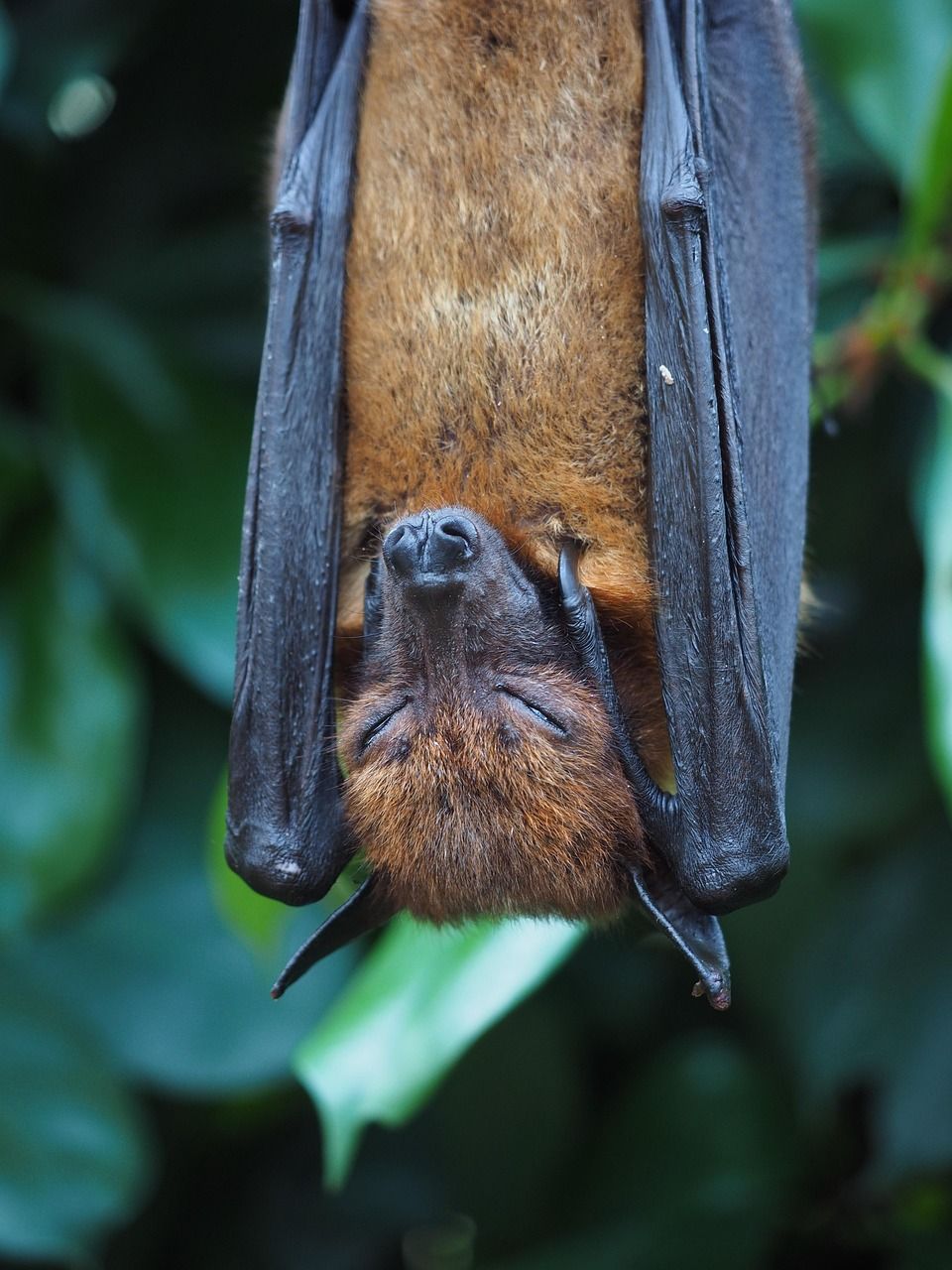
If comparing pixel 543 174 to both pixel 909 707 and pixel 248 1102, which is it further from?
pixel 248 1102

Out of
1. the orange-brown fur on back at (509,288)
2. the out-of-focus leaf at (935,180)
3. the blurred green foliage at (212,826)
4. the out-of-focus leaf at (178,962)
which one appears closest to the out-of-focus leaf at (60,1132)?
the blurred green foliage at (212,826)

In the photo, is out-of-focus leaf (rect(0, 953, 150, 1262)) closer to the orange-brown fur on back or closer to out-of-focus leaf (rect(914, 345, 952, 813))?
the orange-brown fur on back

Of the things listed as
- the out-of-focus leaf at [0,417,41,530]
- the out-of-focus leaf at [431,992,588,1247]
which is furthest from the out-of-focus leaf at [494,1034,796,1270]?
the out-of-focus leaf at [0,417,41,530]

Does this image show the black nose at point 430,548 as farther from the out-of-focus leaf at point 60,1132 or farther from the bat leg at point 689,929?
the out-of-focus leaf at point 60,1132

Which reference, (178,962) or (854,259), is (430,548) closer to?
(854,259)

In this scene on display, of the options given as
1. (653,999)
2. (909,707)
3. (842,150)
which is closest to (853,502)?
(909,707)

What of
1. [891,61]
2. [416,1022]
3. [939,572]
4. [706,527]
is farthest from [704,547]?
[891,61]
